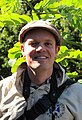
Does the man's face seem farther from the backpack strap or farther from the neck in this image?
the backpack strap

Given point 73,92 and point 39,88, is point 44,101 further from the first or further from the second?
point 73,92

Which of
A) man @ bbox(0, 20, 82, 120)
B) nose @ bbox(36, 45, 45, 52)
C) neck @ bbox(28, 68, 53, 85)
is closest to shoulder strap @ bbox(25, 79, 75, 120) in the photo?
man @ bbox(0, 20, 82, 120)

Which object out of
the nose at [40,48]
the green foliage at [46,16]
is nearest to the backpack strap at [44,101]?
the nose at [40,48]

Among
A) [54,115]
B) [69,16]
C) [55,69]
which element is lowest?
[54,115]

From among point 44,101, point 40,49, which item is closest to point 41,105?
point 44,101

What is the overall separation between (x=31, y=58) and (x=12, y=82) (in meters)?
0.29

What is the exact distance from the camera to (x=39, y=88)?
3.26 metres

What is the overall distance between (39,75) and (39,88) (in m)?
0.10

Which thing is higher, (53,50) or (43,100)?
(53,50)

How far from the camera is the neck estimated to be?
3.23 metres

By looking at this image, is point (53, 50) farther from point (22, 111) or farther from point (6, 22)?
point (6, 22)

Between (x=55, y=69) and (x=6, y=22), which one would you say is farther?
(x=6, y=22)

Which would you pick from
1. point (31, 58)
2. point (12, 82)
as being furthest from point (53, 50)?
point (12, 82)

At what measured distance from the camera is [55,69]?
134 inches
